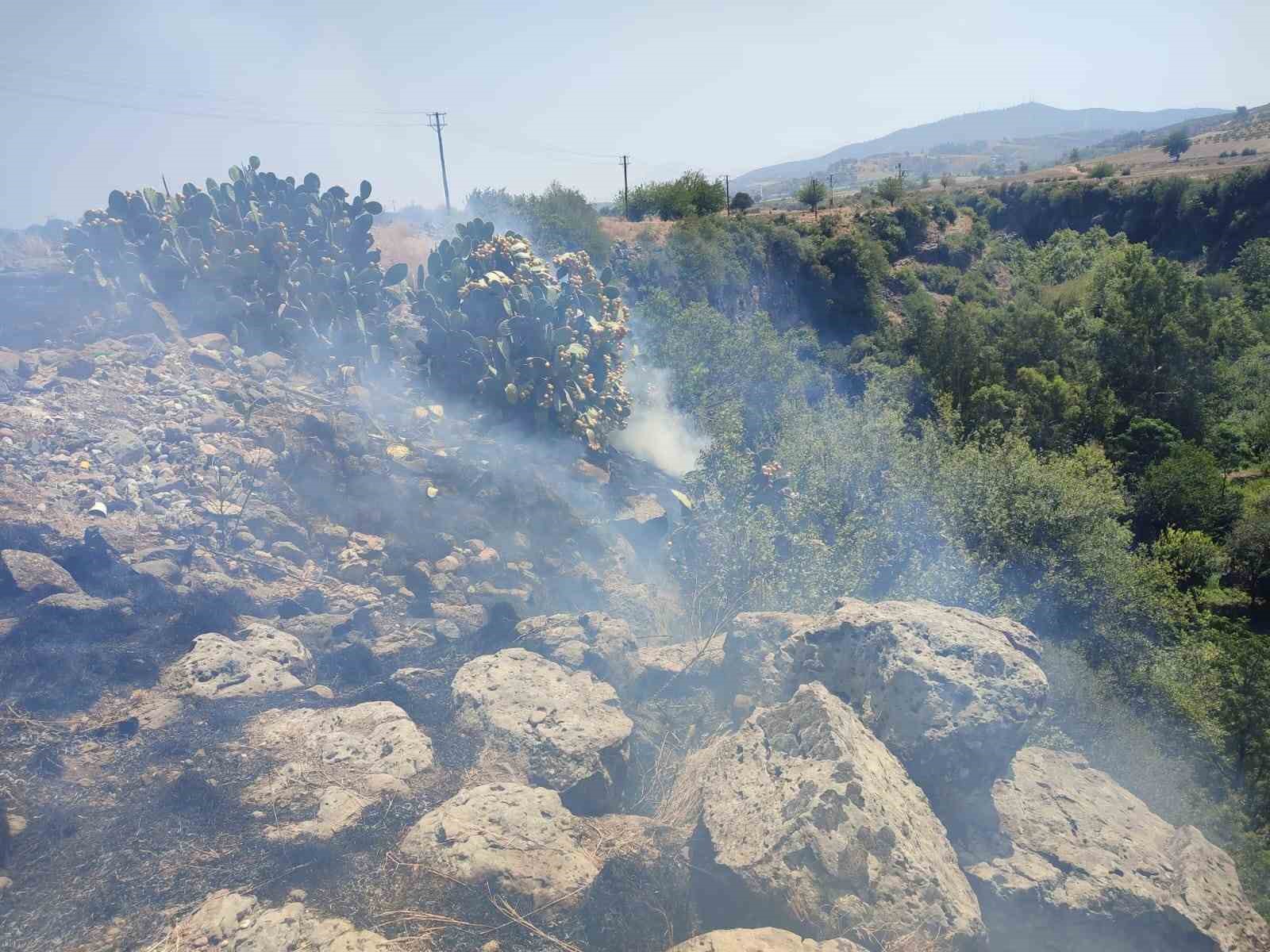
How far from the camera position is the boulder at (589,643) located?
361 inches

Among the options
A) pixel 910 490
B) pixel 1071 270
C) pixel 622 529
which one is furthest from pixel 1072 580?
pixel 1071 270

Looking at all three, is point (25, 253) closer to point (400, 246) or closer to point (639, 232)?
point (400, 246)

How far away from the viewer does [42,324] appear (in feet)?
44.7

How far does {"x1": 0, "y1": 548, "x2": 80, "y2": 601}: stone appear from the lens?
8.38m

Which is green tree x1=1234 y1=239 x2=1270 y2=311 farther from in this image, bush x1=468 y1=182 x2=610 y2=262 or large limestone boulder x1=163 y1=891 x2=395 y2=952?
large limestone boulder x1=163 y1=891 x2=395 y2=952

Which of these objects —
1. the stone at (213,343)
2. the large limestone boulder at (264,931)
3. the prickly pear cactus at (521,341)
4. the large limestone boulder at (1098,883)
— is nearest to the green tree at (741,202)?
the prickly pear cactus at (521,341)

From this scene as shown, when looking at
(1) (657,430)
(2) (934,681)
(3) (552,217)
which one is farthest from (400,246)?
(2) (934,681)

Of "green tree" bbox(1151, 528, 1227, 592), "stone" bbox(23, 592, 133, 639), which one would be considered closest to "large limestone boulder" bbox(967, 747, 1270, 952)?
"stone" bbox(23, 592, 133, 639)

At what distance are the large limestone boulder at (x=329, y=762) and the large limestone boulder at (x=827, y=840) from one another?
117 inches

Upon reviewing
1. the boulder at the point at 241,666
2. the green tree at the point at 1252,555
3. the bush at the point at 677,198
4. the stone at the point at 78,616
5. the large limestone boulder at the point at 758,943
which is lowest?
the green tree at the point at 1252,555

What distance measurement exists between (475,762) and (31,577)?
18.9 ft

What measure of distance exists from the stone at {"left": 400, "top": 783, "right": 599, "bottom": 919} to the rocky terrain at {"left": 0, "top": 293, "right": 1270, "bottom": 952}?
3 cm

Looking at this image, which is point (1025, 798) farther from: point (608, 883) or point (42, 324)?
point (42, 324)

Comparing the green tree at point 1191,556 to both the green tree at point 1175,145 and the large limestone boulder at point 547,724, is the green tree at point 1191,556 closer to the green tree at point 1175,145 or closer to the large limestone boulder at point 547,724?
the large limestone boulder at point 547,724
